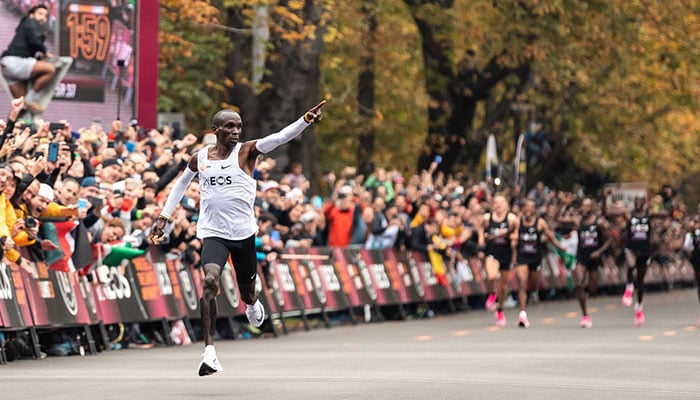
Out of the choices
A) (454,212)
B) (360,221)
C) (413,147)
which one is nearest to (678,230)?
(413,147)

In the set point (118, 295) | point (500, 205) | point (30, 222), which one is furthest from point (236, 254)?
point (500, 205)

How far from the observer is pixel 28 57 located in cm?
2406

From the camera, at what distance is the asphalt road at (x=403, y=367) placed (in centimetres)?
1377

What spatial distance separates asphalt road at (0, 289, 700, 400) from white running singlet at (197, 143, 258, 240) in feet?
4.11

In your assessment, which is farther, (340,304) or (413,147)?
(413,147)

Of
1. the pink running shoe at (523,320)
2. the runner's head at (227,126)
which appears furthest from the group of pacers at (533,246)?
the runner's head at (227,126)

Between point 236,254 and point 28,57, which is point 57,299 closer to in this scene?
point 236,254

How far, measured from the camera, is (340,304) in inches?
1075

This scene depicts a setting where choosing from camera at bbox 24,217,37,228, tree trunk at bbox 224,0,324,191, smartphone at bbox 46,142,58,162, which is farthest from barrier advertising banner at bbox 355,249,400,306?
camera at bbox 24,217,37,228

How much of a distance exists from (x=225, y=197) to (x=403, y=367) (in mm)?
2956

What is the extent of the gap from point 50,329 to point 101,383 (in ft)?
15.9

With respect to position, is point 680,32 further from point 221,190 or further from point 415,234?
point 221,190

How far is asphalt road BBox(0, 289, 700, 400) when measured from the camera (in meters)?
13.8

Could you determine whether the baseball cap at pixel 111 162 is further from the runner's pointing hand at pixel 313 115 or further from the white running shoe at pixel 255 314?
the runner's pointing hand at pixel 313 115
